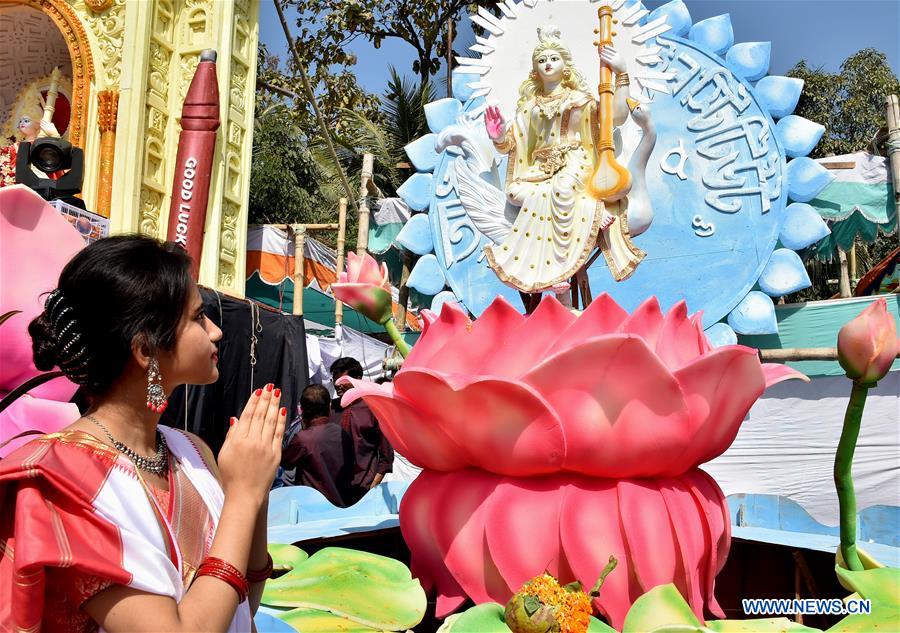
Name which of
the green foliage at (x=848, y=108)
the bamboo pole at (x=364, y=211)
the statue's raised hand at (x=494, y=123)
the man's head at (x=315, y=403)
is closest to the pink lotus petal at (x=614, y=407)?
Result: the man's head at (x=315, y=403)

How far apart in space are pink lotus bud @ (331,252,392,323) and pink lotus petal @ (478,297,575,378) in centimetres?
51

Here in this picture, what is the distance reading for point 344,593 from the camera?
1542 millimetres

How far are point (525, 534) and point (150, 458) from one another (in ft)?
2.40

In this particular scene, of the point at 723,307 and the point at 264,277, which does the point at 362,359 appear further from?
the point at 723,307

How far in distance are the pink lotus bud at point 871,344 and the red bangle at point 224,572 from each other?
101 cm

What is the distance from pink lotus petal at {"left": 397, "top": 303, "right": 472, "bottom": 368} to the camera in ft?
5.59

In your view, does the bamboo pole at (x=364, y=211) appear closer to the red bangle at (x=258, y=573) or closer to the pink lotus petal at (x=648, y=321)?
the pink lotus petal at (x=648, y=321)

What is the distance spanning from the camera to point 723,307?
6.55 meters

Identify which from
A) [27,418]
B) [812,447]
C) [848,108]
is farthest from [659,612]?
[848,108]

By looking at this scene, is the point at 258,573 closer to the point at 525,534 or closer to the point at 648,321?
the point at 525,534

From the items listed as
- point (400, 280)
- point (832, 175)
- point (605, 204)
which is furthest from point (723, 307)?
point (400, 280)

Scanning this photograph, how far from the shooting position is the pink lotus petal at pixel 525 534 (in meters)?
1.52

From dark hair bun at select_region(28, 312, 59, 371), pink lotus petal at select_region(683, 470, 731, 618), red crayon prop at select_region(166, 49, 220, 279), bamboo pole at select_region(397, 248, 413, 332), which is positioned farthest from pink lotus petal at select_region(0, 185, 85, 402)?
bamboo pole at select_region(397, 248, 413, 332)

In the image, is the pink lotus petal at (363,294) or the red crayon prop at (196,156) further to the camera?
the red crayon prop at (196,156)
